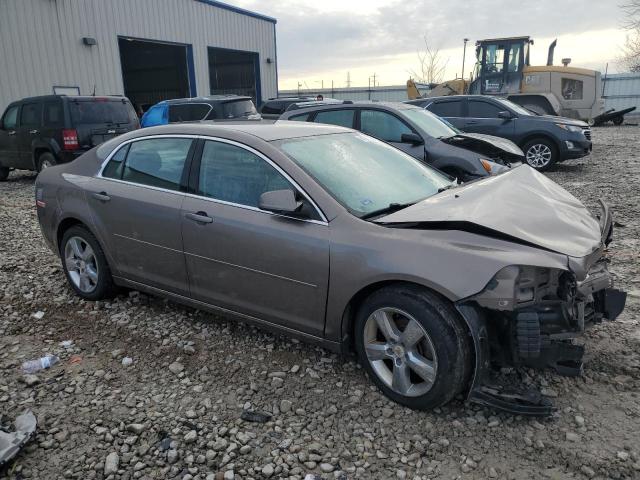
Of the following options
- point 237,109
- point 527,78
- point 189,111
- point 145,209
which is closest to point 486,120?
point 237,109

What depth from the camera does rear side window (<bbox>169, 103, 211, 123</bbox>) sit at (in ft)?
39.1

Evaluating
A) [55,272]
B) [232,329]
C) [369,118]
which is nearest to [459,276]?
[232,329]

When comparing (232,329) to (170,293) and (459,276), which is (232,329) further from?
(459,276)

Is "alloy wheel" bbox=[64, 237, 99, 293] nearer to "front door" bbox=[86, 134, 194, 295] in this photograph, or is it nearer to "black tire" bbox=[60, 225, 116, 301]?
"black tire" bbox=[60, 225, 116, 301]

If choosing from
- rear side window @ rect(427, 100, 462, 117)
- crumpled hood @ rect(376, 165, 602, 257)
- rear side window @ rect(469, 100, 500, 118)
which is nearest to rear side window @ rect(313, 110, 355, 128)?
rear side window @ rect(427, 100, 462, 117)

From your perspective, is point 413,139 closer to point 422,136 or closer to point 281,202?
point 422,136

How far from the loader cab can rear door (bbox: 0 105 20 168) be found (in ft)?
48.6

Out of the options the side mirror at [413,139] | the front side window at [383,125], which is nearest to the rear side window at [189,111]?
the front side window at [383,125]

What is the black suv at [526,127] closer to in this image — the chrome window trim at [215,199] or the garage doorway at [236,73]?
the chrome window trim at [215,199]

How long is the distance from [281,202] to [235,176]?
62 cm

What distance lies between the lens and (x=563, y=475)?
2.42m

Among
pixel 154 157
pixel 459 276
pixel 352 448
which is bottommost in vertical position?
pixel 352 448

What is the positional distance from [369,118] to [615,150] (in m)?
10.4

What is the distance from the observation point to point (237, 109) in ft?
40.2
